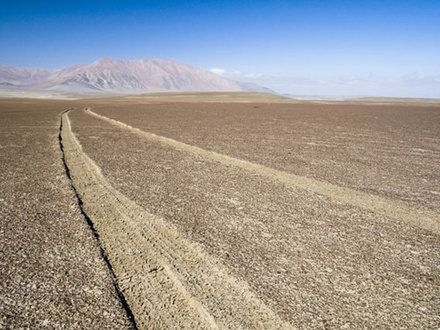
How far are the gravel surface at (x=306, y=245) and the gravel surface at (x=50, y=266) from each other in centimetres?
132

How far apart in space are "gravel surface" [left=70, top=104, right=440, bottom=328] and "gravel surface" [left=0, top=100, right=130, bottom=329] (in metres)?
1.32

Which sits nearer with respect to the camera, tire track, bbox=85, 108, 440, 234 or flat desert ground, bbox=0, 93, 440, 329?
flat desert ground, bbox=0, 93, 440, 329

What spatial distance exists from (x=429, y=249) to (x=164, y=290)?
140 inches

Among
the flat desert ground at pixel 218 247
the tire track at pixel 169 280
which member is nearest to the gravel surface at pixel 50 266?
the flat desert ground at pixel 218 247

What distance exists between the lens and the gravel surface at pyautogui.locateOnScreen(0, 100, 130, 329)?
3.19 m

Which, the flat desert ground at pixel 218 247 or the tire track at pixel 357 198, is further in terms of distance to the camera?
the tire track at pixel 357 198

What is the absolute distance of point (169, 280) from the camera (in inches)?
150

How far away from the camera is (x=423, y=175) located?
9227mm

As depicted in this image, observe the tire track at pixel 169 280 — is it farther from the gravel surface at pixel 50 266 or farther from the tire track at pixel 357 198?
the tire track at pixel 357 198

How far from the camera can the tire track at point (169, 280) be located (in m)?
3.19

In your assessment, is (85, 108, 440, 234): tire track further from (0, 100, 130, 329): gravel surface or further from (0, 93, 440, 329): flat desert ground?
(0, 100, 130, 329): gravel surface

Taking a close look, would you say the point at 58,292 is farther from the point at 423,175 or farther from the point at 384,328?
the point at 423,175

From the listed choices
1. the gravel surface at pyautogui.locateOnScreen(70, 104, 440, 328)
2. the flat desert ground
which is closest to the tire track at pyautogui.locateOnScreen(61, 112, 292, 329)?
the flat desert ground

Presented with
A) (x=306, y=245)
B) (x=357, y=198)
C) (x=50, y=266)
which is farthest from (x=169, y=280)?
→ (x=357, y=198)
